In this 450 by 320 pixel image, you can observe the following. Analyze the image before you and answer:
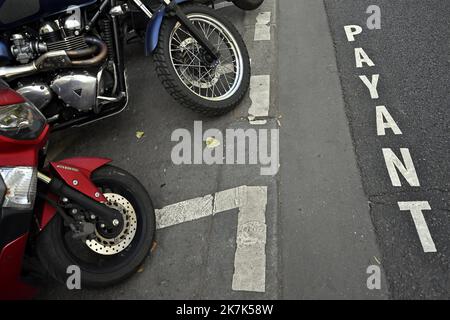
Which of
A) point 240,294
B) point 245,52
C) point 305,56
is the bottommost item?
point 240,294

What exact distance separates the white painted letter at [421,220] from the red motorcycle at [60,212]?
153 centimetres

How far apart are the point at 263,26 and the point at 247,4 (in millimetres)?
282

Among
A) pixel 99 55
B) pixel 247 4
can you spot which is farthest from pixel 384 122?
pixel 99 55

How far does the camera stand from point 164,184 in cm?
288

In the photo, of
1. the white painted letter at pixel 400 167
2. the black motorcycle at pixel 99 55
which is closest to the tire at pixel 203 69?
the black motorcycle at pixel 99 55

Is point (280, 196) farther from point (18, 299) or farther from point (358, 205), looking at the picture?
point (18, 299)

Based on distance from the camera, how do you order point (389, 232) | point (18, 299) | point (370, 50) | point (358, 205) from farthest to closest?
point (370, 50) < point (358, 205) < point (389, 232) < point (18, 299)

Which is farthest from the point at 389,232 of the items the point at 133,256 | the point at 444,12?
the point at 444,12

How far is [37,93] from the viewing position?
107 inches

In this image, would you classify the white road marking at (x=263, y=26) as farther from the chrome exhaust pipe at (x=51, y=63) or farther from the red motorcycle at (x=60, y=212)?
the red motorcycle at (x=60, y=212)

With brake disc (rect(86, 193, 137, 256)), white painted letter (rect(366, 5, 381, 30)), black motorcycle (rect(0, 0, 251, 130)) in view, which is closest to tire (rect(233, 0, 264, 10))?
black motorcycle (rect(0, 0, 251, 130))

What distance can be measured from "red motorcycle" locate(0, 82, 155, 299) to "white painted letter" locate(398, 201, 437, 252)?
60.4 inches

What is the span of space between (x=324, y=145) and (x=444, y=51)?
1574 millimetres

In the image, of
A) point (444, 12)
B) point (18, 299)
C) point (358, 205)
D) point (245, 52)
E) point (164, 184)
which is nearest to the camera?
point (18, 299)
